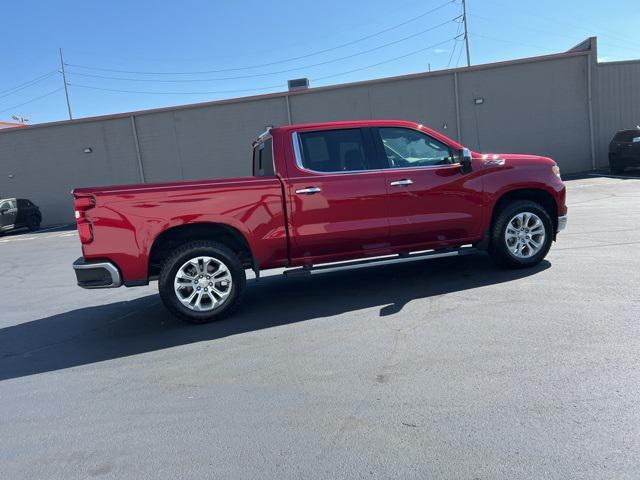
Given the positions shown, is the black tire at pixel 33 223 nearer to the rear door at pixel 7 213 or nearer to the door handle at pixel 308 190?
the rear door at pixel 7 213

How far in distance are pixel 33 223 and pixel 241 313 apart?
2187 centimetres

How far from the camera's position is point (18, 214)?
23.4 meters

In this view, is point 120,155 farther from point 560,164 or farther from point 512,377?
point 512,377

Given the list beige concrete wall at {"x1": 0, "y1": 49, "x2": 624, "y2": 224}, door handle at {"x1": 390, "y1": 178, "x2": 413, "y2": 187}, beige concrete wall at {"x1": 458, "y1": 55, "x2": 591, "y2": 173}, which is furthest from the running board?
beige concrete wall at {"x1": 458, "y1": 55, "x2": 591, "y2": 173}

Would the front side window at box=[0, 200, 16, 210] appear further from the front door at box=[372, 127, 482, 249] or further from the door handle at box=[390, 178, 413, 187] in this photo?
the door handle at box=[390, 178, 413, 187]

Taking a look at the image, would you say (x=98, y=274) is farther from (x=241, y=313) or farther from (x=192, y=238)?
(x=241, y=313)

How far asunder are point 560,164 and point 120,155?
19844mm

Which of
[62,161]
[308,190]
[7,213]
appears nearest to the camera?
[308,190]

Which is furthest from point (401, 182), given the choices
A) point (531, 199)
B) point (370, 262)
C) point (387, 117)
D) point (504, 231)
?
point (387, 117)

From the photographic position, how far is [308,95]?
2317cm

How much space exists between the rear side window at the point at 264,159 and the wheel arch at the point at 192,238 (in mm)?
884

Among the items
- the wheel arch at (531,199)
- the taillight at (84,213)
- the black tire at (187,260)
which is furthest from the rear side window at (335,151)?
the taillight at (84,213)

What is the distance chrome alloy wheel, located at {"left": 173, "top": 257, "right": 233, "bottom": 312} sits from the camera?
18.9 ft

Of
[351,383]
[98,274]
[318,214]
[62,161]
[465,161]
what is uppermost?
[62,161]
